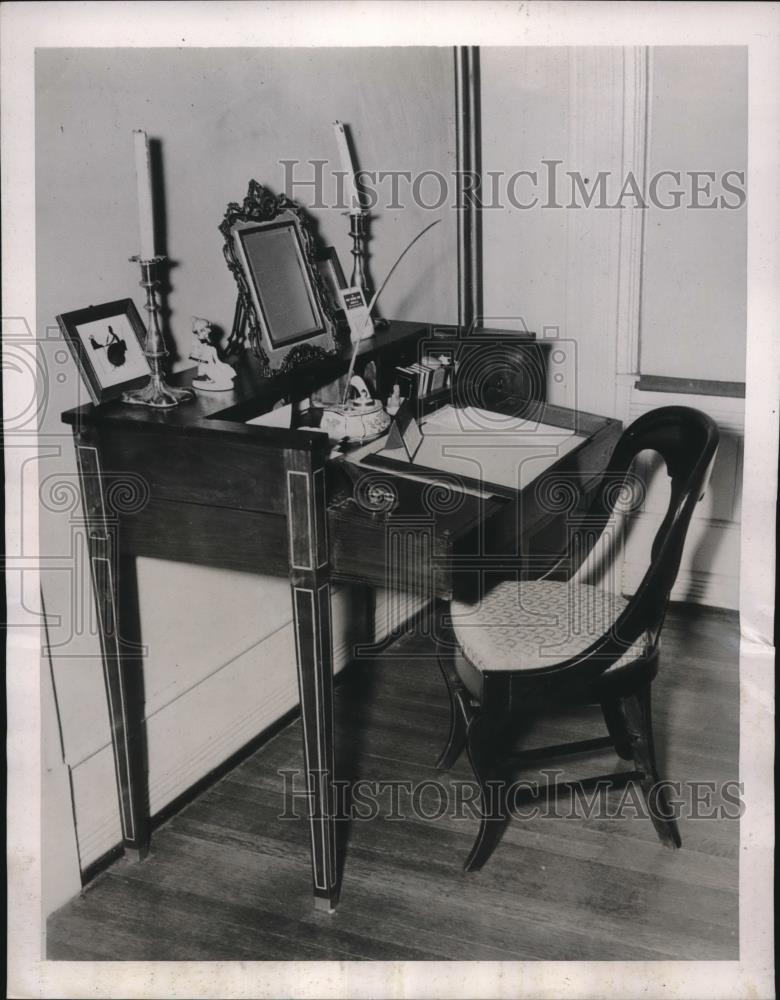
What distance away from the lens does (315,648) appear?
6.75 feet

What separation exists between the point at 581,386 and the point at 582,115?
942 millimetres

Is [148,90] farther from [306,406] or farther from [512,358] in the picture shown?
[512,358]

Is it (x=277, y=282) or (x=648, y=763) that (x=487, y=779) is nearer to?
(x=648, y=763)

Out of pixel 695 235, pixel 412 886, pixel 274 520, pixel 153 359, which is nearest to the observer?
pixel 274 520

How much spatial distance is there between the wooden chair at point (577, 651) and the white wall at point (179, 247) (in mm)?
625

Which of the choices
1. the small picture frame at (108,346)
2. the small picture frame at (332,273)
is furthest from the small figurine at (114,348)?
the small picture frame at (332,273)

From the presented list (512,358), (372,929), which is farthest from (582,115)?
(372,929)

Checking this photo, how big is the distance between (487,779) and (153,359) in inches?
47.4

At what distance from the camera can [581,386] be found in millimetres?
3734

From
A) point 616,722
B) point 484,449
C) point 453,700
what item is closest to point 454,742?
point 453,700

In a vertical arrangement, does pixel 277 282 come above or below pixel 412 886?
above

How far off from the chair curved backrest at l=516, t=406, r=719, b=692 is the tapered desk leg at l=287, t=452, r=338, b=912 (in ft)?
1.74

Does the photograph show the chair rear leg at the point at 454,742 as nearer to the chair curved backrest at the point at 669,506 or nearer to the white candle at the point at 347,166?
the chair curved backrest at the point at 669,506

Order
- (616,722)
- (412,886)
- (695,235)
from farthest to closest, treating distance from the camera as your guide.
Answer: (695,235), (616,722), (412,886)
